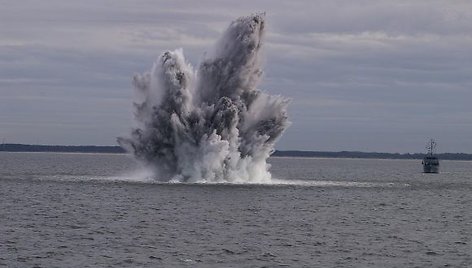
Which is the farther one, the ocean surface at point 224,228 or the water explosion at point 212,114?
the water explosion at point 212,114

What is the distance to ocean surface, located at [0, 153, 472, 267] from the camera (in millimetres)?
50719

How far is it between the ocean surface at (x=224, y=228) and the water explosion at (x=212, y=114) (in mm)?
4892

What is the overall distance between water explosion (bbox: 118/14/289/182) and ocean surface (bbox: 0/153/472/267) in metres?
4.89

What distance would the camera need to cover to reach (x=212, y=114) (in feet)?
375

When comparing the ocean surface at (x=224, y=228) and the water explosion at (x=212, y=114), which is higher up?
the water explosion at (x=212, y=114)

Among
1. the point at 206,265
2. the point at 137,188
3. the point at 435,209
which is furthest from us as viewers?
the point at 137,188

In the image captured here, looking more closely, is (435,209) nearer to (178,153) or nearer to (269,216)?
(269,216)

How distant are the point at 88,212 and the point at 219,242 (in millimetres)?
23864

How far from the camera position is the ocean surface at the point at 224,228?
166 ft

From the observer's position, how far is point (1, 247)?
52.5m

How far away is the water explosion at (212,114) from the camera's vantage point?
113688 millimetres

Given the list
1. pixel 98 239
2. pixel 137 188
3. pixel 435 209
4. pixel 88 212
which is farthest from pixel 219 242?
pixel 137 188

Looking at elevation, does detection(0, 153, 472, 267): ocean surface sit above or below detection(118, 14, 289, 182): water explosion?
below

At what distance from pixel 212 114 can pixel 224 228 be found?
1898 inches
